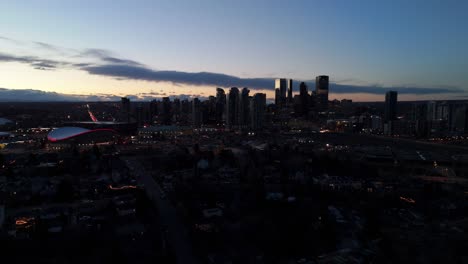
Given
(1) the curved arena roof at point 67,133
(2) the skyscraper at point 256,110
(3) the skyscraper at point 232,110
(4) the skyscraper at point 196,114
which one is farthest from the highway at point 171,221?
(4) the skyscraper at point 196,114

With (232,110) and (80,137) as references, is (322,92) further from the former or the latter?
(80,137)

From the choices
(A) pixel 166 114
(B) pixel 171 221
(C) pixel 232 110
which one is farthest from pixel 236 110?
(B) pixel 171 221

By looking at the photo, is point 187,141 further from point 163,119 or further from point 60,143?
point 163,119

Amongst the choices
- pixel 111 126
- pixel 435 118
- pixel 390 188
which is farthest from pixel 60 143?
pixel 435 118

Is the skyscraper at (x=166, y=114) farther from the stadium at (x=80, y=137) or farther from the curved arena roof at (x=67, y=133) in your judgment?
the curved arena roof at (x=67, y=133)

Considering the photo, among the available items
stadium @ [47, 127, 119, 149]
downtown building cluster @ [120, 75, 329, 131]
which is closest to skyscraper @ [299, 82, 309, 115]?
downtown building cluster @ [120, 75, 329, 131]

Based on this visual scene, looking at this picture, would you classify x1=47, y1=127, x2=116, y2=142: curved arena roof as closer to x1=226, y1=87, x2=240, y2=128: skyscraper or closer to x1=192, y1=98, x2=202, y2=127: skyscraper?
x1=226, y1=87, x2=240, y2=128: skyscraper
